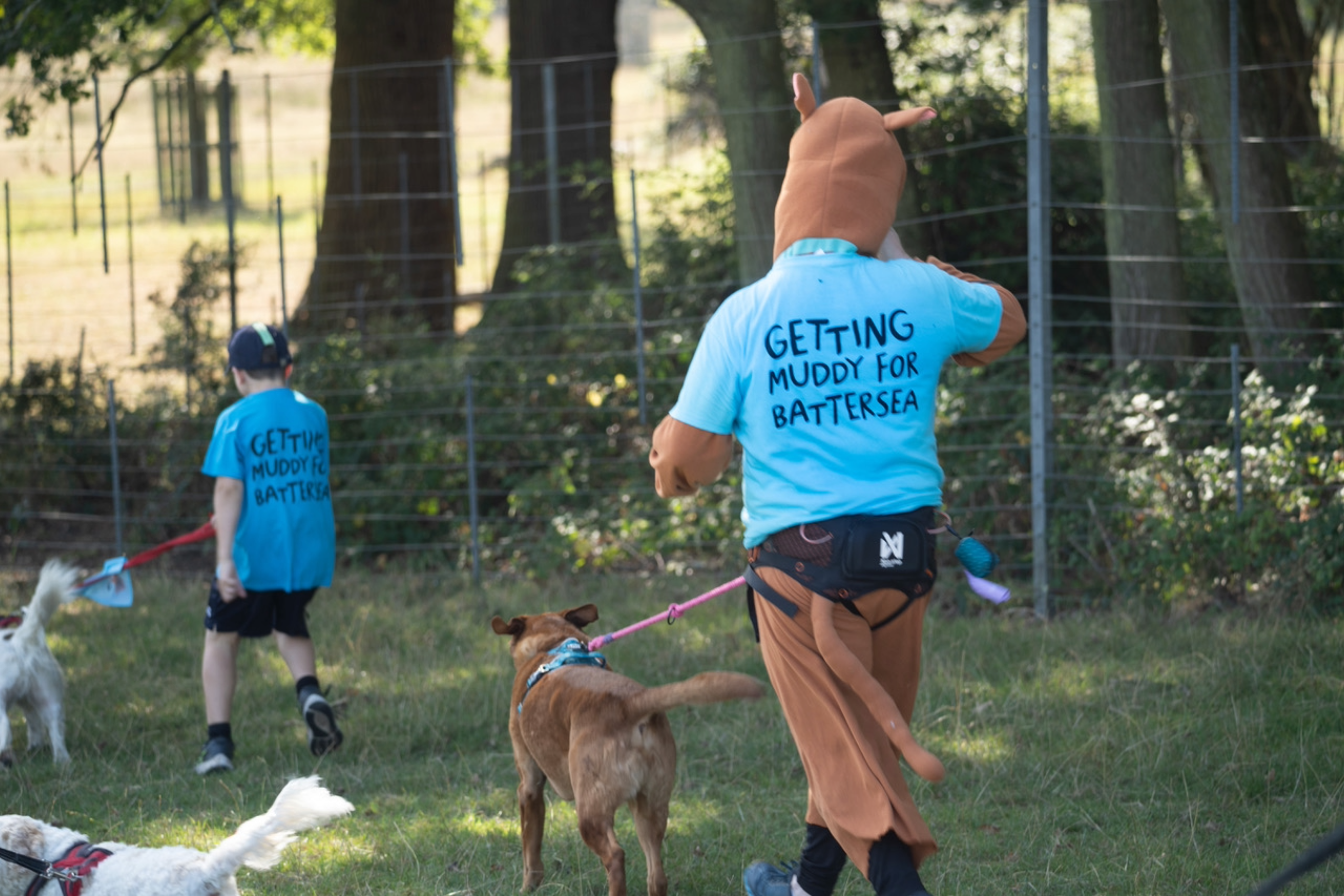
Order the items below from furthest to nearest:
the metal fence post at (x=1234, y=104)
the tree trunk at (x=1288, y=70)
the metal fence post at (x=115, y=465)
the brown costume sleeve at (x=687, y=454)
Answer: the tree trunk at (x=1288, y=70), the metal fence post at (x=115, y=465), the metal fence post at (x=1234, y=104), the brown costume sleeve at (x=687, y=454)

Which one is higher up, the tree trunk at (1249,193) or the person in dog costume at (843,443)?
the tree trunk at (1249,193)

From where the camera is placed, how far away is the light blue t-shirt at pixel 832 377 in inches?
116

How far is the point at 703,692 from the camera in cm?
→ 326

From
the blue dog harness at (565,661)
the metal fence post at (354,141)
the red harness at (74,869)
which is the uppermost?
the metal fence post at (354,141)

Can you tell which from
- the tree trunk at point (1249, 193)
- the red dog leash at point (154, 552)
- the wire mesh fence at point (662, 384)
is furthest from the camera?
the tree trunk at point (1249, 193)

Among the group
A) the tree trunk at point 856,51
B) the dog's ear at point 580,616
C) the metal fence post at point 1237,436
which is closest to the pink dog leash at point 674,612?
the dog's ear at point 580,616

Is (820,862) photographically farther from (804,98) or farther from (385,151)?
(385,151)

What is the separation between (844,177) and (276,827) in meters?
2.03

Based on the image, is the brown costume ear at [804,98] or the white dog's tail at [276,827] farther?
the brown costume ear at [804,98]

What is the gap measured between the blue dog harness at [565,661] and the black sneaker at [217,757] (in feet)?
6.11

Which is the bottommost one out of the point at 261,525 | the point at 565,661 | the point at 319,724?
the point at 319,724

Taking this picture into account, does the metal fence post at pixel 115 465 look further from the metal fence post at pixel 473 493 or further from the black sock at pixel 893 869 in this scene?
the black sock at pixel 893 869

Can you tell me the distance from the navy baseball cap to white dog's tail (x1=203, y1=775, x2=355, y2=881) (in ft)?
8.73

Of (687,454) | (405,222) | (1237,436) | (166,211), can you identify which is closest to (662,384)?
(405,222)
